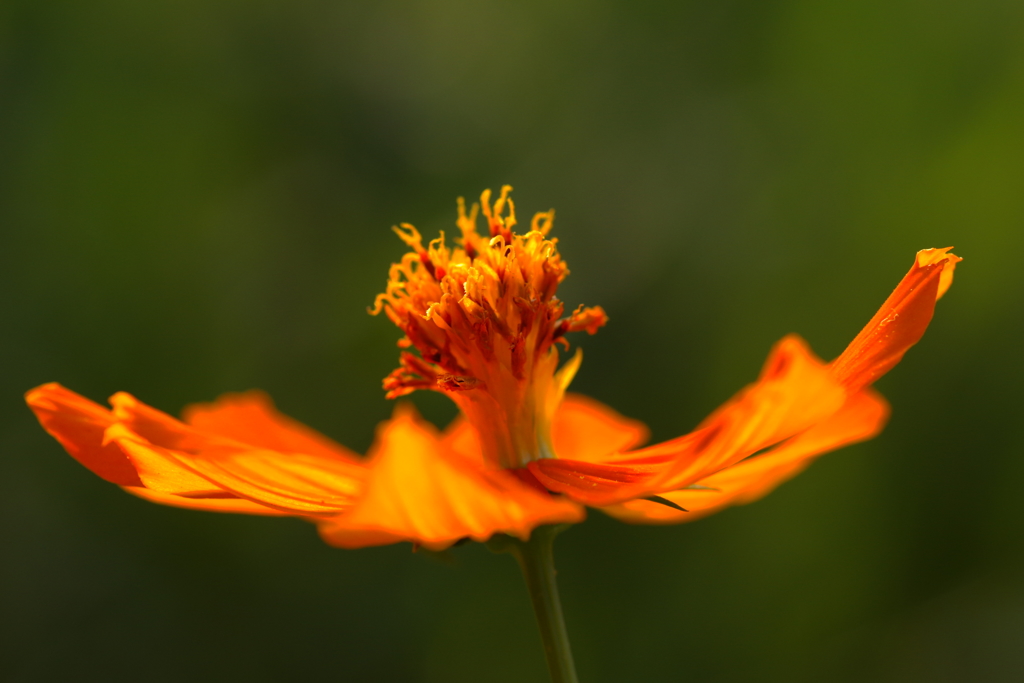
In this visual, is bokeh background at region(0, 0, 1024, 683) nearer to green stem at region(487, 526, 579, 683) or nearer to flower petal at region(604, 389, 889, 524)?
flower petal at region(604, 389, 889, 524)

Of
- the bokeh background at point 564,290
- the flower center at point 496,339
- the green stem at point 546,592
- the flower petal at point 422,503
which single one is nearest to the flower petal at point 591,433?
the flower center at point 496,339

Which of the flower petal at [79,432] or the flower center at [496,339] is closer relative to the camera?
the flower petal at [79,432]

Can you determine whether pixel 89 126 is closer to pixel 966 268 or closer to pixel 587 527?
pixel 587 527

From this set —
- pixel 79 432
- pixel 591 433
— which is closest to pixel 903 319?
pixel 591 433

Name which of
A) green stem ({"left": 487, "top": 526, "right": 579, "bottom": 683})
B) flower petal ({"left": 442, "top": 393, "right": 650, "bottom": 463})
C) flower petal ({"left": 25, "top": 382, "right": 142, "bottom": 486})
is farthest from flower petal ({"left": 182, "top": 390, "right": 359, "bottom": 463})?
green stem ({"left": 487, "top": 526, "right": 579, "bottom": 683})

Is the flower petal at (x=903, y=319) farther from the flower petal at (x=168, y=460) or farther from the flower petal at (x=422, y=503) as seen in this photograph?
the flower petal at (x=168, y=460)

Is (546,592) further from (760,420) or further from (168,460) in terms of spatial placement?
(168,460)

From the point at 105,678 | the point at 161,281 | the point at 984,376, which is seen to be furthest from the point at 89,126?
the point at 984,376

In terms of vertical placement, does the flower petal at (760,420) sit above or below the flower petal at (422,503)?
above
